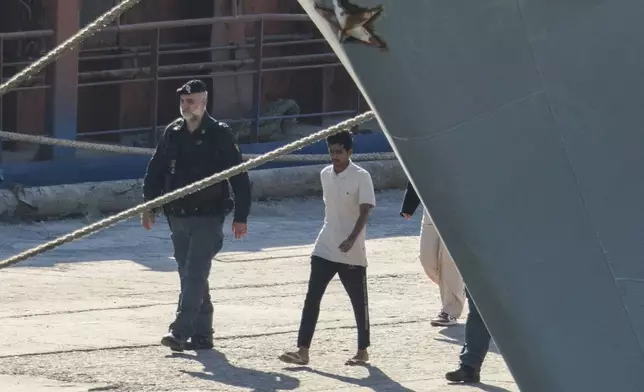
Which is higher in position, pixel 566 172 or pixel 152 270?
pixel 566 172

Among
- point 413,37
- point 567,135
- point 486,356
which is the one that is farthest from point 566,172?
point 486,356

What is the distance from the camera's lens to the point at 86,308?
11.2 metres

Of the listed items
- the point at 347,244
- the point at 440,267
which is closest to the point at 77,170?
the point at 440,267

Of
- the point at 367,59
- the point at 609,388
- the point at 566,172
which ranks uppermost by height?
the point at 367,59

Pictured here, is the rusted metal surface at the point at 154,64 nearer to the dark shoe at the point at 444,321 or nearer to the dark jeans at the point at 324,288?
the dark shoe at the point at 444,321

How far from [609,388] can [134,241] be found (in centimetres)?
983

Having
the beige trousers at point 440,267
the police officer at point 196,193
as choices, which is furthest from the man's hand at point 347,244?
the beige trousers at point 440,267

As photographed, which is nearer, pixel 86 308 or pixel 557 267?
pixel 557 267

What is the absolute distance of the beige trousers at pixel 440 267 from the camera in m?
10.5

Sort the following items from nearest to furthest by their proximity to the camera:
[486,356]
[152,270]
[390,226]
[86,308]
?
[486,356] < [86,308] < [152,270] < [390,226]

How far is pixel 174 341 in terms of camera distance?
9.74 m

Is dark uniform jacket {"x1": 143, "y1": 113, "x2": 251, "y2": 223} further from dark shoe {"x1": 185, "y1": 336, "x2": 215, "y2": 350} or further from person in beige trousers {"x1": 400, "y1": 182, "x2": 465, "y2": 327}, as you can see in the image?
person in beige trousers {"x1": 400, "y1": 182, "x2": 465, "y2": 327}

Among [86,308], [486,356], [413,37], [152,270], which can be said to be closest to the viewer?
[413,37]

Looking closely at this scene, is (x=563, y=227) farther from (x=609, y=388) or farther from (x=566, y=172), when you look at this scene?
(x=609, y=388)
